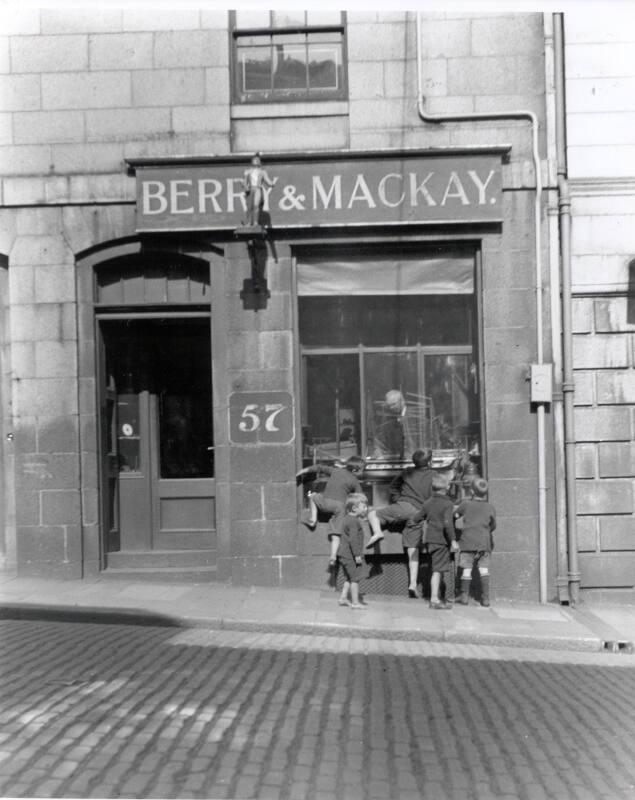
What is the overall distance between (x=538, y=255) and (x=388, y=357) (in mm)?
2113

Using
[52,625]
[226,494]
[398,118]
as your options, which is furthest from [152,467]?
[398,118]

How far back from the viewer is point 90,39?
10734mm

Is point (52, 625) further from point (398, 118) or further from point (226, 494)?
point (398, 118)

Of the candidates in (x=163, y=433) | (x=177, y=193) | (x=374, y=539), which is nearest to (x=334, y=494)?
(x=374, y=539)

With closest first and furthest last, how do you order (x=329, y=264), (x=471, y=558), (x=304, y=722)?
(x=304, y=722), (x=471, y=558), (x=329, y=264)

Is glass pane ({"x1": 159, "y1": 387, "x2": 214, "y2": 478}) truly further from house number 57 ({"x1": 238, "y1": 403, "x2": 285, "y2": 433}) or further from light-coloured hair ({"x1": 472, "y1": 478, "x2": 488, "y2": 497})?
light-coloured hair ({"x1": 472, "y1": 478, "x2": 488, "y2": 497})

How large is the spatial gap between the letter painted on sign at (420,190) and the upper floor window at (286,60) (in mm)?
1352

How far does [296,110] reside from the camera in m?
10.7

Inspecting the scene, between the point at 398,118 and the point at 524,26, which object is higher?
the point at 524,26

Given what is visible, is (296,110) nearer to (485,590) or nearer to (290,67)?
(290,67)

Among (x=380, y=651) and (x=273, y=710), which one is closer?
(x=273, y=710)

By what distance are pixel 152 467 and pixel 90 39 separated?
521cm

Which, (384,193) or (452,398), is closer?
(384,193)

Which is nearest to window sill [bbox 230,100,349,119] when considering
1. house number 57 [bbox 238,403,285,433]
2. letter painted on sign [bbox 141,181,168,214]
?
letter painted on sign [bbox 141,181,168,214]
